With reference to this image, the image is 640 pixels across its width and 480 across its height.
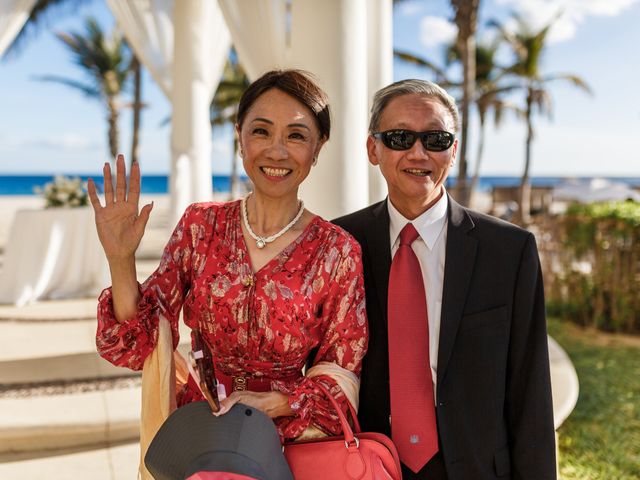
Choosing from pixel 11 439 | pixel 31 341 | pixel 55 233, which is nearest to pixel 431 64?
pixel 55 233

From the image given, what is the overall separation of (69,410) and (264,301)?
2699 mm

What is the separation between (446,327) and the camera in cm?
194

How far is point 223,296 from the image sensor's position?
1.83 meters

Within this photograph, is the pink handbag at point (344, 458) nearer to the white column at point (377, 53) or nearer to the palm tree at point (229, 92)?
the white column at point (377, 53)

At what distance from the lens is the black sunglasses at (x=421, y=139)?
6.61ft

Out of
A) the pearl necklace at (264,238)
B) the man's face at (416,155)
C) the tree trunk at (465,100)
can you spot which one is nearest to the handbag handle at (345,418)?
the pearl necklace at (264,238)

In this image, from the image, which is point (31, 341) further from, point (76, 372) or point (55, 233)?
point (55, 233)

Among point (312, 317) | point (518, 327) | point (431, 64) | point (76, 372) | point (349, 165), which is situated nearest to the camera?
point (312, 317)

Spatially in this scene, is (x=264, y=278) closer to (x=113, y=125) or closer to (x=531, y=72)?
(x=113, y=125)

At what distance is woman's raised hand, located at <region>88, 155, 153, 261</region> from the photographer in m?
1.71

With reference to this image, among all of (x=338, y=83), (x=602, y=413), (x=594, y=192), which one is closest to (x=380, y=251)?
(x=338, y=83)

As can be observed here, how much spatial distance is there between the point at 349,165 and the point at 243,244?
2.27m

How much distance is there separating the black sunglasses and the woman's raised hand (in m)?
0.82

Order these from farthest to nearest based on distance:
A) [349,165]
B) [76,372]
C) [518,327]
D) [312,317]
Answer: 1. [76,372]
2. [349,165]
3. [518,327]
4. [312,317]
